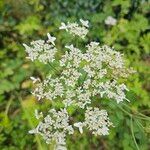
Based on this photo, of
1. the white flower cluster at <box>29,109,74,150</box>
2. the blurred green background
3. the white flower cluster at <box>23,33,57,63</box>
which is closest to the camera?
the white flower cluster at <box>29,109,74,150</box>

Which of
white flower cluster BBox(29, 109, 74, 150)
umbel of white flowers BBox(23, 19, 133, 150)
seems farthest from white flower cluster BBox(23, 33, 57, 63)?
white flower cluster BBox(29, 109, 74, 150)

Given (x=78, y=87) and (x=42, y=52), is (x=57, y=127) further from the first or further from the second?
(x=42, y=52)

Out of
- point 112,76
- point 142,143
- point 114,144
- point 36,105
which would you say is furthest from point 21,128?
point 112,76

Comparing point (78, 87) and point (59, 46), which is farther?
point (59, 46)

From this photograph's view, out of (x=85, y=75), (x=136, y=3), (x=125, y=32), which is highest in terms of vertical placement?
(x=136, y=3)

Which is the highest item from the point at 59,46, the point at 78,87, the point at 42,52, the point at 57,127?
the point at 59,46

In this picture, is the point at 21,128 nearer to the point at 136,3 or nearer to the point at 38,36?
the point at 38,36

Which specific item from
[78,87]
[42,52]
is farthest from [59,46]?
[78,87]

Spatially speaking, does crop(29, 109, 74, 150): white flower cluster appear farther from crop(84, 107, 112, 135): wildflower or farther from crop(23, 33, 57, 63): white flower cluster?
crop(23, 33, 57, 63): white flower cluster
